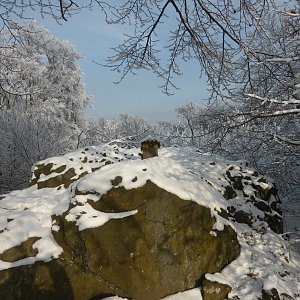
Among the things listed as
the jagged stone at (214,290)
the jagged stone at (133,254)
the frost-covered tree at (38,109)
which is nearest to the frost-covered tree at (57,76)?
the frost-covered tree at (38,109)

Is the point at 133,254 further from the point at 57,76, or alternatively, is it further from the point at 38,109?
the point at 57,76

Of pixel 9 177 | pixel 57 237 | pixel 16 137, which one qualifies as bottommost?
pixel 9 177

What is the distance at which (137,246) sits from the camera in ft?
16.9

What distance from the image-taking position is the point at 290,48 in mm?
6262

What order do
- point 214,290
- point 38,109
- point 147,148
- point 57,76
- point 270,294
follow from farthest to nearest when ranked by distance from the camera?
1. point 57,76
2. point 38,109
3. point 147,148
4. point 214,290
5. point 270,294

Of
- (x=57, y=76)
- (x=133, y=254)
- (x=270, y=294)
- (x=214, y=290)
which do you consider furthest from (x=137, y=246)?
(x=57, y=76)

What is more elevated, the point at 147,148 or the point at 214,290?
the point at 147,148

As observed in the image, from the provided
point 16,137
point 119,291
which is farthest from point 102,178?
point 16,137

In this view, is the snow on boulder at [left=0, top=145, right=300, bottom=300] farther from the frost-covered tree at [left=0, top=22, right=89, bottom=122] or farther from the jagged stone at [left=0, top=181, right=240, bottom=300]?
the frost-covered tree at [left=0, top=22, right=89, bottom=122]

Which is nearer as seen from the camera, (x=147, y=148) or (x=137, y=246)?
(x=137, y=246)

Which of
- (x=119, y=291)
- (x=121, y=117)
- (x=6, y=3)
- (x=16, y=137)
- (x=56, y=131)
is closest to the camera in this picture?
(x=6, y=3)

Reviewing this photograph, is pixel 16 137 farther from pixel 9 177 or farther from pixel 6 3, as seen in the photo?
pixel 6 3

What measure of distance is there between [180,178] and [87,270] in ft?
8.36

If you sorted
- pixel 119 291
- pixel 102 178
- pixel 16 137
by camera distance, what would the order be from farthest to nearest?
pixel 16 137 → pixel 102 178 → pixel 119 291
